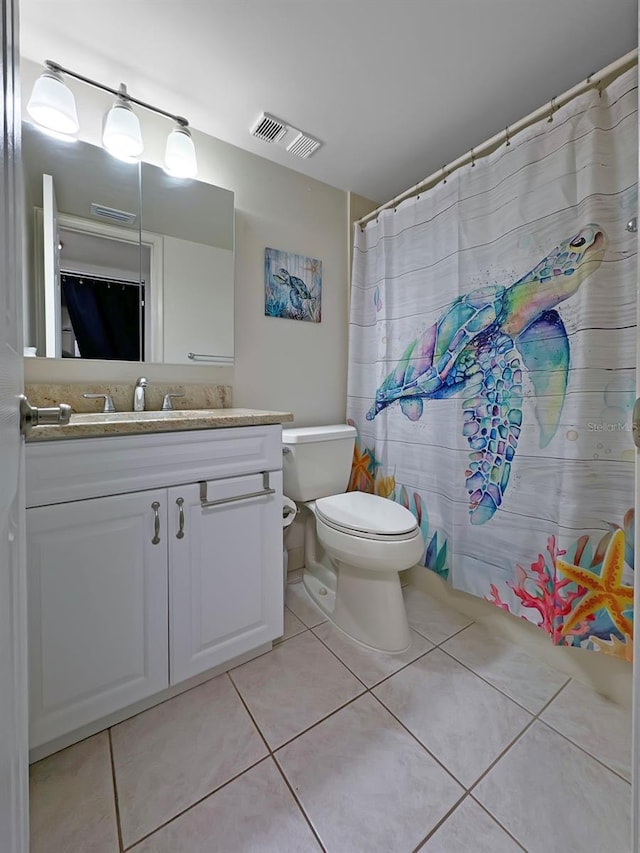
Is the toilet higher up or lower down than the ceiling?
lower down

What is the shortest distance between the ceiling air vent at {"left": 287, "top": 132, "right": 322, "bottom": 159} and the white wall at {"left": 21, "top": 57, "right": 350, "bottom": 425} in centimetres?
15

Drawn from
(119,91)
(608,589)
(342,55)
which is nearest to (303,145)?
(342,55)

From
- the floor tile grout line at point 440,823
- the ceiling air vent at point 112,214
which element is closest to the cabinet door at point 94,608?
the floor tile grout line at point 440,823

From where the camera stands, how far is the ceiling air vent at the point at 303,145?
1.61 m

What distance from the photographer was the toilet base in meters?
1.39

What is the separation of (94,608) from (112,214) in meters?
1.42

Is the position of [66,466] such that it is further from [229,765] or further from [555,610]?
[555,610]

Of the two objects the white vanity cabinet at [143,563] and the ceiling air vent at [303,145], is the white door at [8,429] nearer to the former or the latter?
the white vanity cabinet at [143,563]

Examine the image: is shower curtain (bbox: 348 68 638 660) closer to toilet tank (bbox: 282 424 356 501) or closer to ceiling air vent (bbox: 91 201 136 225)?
toilet tank (bbox: 282 424 356 501)

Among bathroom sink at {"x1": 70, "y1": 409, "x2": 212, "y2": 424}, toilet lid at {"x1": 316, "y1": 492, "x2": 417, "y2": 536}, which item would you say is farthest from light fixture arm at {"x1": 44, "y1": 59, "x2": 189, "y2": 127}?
toilet lid at {"x1": 316, "y1": 492, "x2": 417, "y2": 536}

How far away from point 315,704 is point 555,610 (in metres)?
0.86

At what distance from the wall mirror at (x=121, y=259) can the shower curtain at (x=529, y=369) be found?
0.86 metres

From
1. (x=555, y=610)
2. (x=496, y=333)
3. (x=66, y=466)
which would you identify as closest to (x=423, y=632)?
(x=555, y=610)

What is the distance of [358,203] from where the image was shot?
209 cm
